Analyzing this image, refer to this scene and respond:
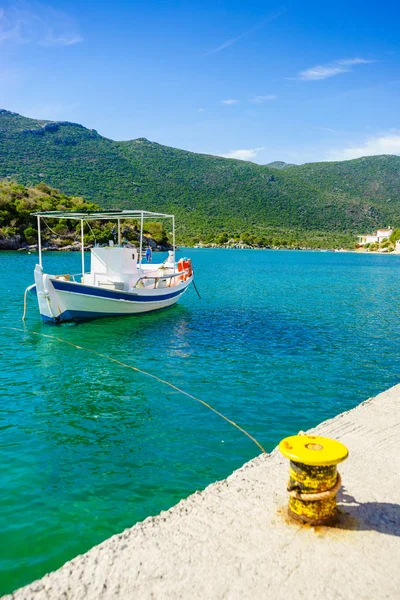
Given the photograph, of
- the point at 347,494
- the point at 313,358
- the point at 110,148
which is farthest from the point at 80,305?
the point at 110,148

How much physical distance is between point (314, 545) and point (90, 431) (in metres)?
Result: 4.52

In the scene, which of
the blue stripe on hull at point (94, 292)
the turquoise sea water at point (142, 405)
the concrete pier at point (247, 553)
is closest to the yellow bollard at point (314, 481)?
the concrete pier at point (247, 553)

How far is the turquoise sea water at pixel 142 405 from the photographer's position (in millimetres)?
5230

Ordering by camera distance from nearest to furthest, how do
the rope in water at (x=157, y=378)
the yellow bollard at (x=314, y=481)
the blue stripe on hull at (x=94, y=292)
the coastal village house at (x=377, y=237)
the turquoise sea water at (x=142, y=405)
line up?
the yellow bollard at (x=314, y=481) → the turquoise sea water at (x=142, y=405) → the rope in water at (x=157, y=378) → the blue stripe on hull at (x=94, y=292) → the coastal village house at (x=377, y=237)

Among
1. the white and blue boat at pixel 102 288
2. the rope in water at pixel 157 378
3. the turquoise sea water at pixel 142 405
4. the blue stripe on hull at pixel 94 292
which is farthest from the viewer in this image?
the white and blue boat at pixel 102 288

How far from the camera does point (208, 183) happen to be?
439ft

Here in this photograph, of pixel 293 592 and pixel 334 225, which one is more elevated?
pixel 334 225

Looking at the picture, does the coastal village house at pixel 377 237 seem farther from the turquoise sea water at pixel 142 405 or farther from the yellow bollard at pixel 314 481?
the yellow bollard at pixel 314 481

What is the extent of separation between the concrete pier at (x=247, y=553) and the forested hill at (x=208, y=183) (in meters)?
102

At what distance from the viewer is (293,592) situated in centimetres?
333

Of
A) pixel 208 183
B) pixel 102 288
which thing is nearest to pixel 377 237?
pixel 208 183

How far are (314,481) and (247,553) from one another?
0.88 m

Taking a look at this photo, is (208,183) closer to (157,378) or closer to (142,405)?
(157,378)

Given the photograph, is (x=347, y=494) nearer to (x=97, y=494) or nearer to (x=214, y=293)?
(x=97, y=494)
